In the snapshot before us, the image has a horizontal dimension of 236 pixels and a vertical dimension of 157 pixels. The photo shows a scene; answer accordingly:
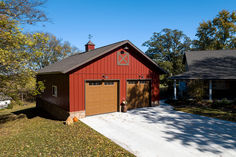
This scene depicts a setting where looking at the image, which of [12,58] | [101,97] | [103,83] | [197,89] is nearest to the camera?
[12,58]

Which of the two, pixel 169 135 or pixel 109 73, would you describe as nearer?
pixel 169 135

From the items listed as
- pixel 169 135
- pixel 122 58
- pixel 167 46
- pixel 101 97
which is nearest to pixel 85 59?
pixel 101 97

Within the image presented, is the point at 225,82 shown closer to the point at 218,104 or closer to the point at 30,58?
the point at 218,104

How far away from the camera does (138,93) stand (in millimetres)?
13070

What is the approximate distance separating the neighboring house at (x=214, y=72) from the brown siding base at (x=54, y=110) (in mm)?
12478

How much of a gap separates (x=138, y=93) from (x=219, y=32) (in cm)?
3601

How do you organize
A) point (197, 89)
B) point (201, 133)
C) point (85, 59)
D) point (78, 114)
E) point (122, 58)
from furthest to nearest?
point (197, 89) < point (122, 58) < point (85, 59) < point (78, 114) < point (201, 133)

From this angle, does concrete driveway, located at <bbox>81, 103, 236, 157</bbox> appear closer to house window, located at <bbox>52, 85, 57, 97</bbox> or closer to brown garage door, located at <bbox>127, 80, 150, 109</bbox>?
brown garage door, located at <bbox>127, 80, 150, 109</bbox>

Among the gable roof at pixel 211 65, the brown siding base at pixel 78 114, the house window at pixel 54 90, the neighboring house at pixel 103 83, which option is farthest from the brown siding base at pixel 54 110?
the gable roof at pixel 211 65

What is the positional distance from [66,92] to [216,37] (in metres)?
41.0

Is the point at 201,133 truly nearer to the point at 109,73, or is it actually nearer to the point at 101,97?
the point at 101,97

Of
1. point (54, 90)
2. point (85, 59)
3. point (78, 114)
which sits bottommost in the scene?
point (78, 114)

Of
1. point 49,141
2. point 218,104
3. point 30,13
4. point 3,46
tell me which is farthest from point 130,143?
point 218,104

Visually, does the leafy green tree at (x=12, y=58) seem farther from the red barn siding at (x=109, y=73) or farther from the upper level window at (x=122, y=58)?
the upper level window at (x=122, y=58)
